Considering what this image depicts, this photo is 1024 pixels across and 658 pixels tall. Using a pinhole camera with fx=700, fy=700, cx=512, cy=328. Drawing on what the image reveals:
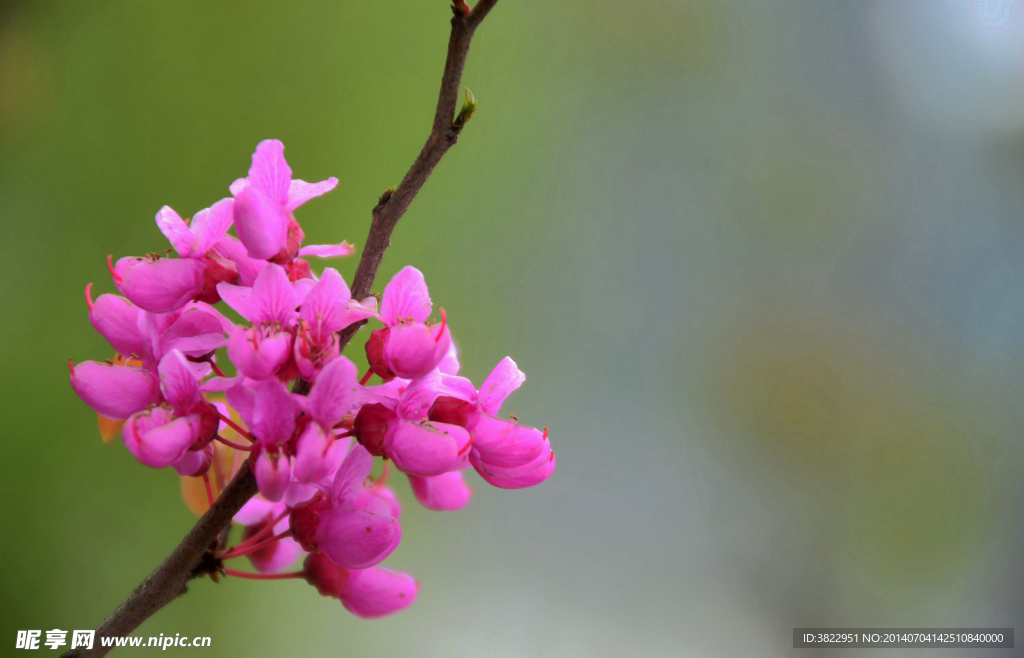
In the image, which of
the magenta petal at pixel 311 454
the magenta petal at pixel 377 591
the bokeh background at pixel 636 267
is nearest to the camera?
the magenta petal at pixel 311 454

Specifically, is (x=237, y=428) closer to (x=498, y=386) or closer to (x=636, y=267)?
(x=498, y=386)

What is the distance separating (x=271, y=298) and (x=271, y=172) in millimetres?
76

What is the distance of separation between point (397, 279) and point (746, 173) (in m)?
1.19

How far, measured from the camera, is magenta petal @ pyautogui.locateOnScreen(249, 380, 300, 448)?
33 cm

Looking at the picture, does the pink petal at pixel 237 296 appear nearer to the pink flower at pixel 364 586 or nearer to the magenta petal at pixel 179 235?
the magenta petal at pixel 179 235

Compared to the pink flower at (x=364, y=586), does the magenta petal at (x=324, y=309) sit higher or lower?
higher

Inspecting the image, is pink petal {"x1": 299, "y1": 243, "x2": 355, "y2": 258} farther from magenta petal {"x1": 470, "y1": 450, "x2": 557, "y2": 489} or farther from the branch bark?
magenta petal {"x1": 470, "y1": 450, "x2": 557, "y2": 489}

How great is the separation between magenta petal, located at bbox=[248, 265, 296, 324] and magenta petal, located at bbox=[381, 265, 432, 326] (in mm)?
47

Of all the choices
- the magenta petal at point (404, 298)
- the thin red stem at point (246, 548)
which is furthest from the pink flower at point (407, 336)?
the thin red stem at point (246, 548)

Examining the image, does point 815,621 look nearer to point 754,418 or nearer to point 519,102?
point 754,418

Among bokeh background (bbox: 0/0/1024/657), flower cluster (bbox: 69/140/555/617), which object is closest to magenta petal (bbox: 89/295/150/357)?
flower cluster (bbox: 69/140/555/617)

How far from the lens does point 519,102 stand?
140 centimetres

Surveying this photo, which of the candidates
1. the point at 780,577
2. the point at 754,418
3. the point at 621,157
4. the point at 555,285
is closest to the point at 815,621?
the point at 780,577

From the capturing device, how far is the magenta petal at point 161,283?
1.15ft
